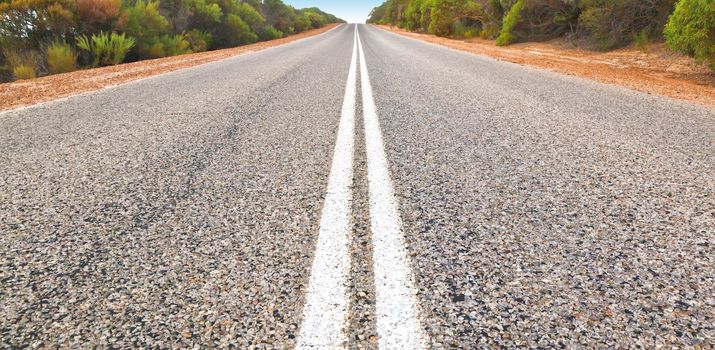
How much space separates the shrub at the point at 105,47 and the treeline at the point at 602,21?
40.7 feet

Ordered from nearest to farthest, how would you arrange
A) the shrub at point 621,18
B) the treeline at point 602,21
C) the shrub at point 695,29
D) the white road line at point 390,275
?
the white road line at point 390,275 < the shrub at point 695,29 < the treeline at point 602,21 < the shrub at point 621,18

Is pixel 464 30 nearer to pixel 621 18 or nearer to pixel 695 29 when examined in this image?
pixel 621 18

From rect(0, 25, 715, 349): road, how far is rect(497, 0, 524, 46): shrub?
16.1 metres

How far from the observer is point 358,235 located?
1635 mm

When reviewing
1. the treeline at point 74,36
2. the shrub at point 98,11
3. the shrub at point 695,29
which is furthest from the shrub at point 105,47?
the shrub at point 695,29

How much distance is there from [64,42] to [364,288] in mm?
11517

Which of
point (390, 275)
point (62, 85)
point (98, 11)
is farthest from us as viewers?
point (98, 11)

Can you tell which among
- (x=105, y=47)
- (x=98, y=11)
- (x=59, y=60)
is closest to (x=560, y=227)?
(x=59, y=60)

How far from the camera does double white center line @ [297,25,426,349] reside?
3.62 feet

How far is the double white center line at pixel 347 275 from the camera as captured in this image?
1.10 meters

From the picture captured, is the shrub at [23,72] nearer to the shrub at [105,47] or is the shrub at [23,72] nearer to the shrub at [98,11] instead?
the shrub at [105,47]

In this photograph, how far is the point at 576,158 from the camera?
264cm

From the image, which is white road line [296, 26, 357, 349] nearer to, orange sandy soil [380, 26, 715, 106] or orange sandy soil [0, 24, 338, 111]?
orange sandy soil [0, 24, 338, 111]

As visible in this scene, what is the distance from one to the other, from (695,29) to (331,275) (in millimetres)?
8395
